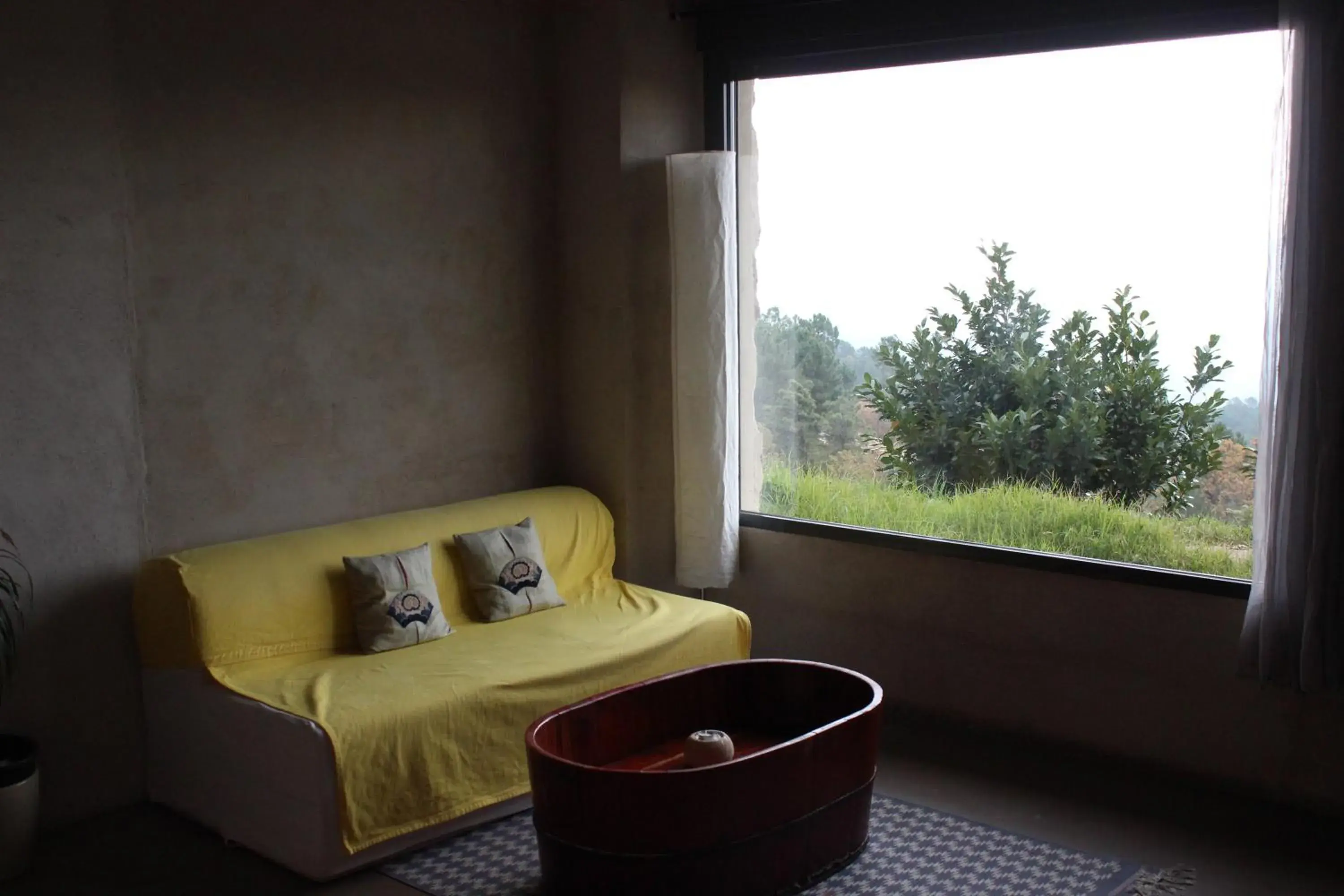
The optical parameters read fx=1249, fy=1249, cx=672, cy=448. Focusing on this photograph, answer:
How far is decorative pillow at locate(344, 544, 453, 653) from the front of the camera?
4.08m

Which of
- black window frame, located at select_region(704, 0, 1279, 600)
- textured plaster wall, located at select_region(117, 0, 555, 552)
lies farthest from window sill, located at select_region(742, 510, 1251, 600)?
textured plaster wall, located at select_region(117, 0, 555, 552)

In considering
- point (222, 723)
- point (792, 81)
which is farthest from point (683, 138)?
point (222, 723)

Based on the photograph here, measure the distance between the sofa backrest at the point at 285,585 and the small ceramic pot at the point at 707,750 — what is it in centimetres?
135

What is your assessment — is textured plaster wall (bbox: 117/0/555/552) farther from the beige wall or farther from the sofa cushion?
the sofa cushion

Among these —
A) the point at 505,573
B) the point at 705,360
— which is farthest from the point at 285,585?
the point at 705,360

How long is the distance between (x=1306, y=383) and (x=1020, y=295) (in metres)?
1.10

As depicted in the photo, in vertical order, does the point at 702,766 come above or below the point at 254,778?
above

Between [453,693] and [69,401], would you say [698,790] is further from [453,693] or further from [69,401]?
[69,401]

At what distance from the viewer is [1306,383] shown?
3.59m

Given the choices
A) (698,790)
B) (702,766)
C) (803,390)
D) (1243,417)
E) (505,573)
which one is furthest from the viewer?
(803,390)

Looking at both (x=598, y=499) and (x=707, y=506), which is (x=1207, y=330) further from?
(x=598, y=499)

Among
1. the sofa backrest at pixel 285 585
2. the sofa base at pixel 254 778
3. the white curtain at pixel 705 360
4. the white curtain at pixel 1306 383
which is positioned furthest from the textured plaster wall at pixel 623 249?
the white curtain at pixel 1306 383

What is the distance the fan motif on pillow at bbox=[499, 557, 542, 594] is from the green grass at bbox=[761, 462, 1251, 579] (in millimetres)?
1105

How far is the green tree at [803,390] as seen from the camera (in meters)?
4.98
